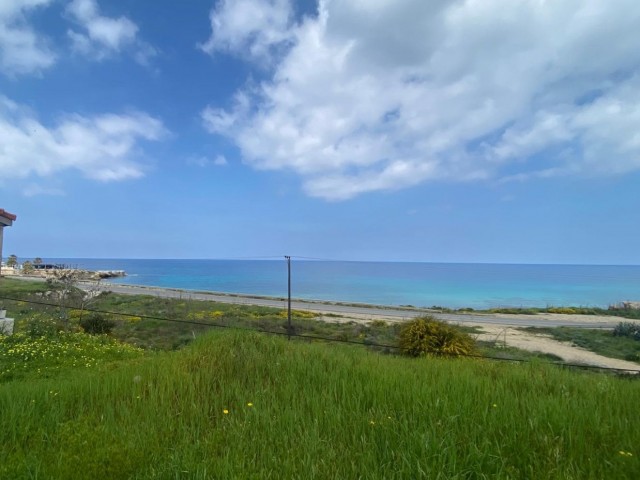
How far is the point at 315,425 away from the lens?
2795 millimetres

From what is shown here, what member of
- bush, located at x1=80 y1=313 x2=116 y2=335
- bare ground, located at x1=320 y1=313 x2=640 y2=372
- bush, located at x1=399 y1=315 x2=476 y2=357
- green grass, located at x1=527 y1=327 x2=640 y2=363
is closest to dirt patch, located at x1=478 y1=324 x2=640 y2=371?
bare ground, located at x1=320 y1=313 x2=640 y2=372

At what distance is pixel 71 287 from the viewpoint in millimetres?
14359

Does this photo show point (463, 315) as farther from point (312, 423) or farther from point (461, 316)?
point (312, 423)

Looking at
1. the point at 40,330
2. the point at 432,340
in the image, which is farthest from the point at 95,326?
the point at 432,340

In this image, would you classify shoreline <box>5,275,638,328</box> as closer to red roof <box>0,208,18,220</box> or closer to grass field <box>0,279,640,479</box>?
red roof <box>0,208,18,220</box>

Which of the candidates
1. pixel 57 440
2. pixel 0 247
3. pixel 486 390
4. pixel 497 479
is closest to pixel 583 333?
pixel 486 390

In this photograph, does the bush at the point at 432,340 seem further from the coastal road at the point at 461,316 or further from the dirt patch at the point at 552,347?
the coastal road at the point at 461,316

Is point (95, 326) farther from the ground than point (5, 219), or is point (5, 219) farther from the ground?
point (5, 219)

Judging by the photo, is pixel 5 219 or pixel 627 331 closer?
pixel 5 219

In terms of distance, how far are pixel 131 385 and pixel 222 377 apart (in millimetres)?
934

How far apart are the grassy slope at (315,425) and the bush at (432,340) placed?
12.0 ft

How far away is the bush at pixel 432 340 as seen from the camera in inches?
312

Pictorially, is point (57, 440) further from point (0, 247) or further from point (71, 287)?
point (71, 287)

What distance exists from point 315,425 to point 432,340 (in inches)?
234
